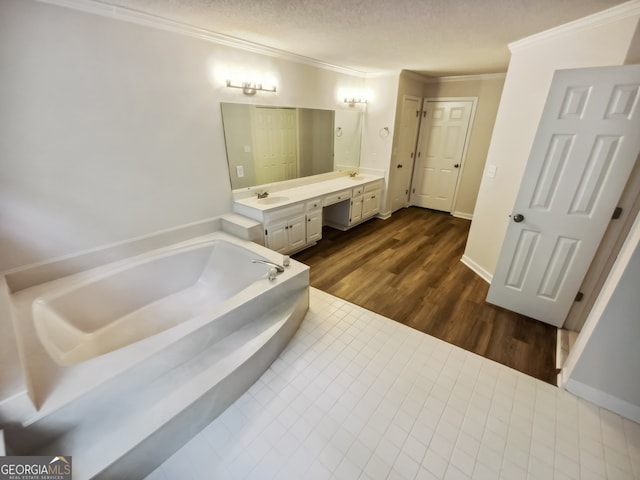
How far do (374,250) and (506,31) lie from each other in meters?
2.42

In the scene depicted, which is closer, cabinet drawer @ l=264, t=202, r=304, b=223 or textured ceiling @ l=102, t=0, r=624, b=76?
textured ceiling @ l=102, t=0, r=624, b=76

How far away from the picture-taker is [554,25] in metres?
1.98

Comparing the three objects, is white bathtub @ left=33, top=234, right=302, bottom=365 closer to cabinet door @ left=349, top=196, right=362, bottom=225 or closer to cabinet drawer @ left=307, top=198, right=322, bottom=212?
cabinet drawer @ left=307, top=198, right=322, bottom=212

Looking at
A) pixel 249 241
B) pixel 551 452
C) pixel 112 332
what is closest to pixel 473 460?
pixel 551 452

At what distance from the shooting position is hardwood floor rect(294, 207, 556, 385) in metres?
2.03

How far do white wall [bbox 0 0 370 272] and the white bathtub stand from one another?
1.01 ft

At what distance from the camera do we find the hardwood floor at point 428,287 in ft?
6.66

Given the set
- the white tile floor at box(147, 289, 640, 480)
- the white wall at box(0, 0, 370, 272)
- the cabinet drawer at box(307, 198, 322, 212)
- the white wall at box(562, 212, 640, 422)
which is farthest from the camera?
the cabinet drawer at box(307, 198, 322, 212)

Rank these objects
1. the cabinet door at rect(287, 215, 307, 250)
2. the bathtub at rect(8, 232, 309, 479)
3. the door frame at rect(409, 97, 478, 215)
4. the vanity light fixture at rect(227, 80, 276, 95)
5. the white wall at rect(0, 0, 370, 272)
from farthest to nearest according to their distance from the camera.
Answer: the door frame at rect(409, 97, 478, 215), the cabinet door at rect(287, 215, 307, 250), the vanity light fixture at rect(227, 80, 276, 95), the white wall at rect(0, 0, 370, 272), the bathtub at rect(8, 232, 309, 479)

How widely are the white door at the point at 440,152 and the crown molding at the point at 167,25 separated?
103 inches

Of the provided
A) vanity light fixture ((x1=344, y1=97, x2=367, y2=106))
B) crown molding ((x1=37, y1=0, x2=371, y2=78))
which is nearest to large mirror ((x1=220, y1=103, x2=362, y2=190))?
vanity light fixture ((x1=344, y1=97, x2=367, y2=106))

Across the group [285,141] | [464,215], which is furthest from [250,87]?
[464,215]

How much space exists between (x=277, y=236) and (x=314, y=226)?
0.66 meters

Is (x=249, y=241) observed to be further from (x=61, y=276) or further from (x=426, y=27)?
(x=426, y=27)
